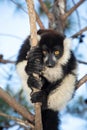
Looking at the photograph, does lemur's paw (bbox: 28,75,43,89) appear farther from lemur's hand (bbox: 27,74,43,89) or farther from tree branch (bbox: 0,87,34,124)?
tree branch (bbox: 0,87,34,124)

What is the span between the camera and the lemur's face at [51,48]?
4266 millimetres

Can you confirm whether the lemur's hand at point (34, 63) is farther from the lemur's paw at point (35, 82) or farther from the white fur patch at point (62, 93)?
the white fur patch at point (62, 93)

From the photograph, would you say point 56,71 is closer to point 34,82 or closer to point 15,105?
point 34,82

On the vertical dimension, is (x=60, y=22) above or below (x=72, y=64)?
above

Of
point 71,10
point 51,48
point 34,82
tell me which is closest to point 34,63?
point 34,82

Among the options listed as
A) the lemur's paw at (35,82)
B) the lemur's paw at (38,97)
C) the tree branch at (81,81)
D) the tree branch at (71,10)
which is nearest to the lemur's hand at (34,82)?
the lemur's paw at (35,82)

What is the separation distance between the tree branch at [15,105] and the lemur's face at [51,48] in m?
0.48

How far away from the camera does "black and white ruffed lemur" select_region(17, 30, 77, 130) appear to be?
4277mm

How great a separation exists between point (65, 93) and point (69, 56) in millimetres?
342

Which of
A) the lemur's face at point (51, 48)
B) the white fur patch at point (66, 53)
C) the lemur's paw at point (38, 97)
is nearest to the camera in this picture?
the lemur's paw at point (38, 97)

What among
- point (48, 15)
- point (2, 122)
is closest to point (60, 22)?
point (48, 15)

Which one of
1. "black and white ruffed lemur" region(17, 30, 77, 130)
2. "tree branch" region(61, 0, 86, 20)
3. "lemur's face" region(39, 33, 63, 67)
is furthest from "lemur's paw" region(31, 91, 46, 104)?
"tree branch" region(61, 0, 86, 20)

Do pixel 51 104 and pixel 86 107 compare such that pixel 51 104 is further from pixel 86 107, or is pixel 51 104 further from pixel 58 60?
pixel 86 107

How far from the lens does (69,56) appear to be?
4.48 metres
